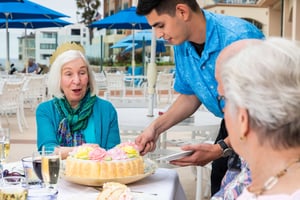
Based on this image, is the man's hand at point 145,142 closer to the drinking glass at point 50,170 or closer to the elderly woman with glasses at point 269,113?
the drinking glass at point 50,170

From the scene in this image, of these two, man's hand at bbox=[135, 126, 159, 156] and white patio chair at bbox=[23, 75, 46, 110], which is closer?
man's hand at bbox=[135, 126, 159, 156]

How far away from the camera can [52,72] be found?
2.81 m

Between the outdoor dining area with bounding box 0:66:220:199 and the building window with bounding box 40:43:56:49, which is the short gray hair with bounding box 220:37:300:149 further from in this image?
the building window with bounding box 40:43:56:49

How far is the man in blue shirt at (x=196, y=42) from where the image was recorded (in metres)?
2.22

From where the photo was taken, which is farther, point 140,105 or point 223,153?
point 140,105

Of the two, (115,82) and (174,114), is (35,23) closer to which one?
(115,82)

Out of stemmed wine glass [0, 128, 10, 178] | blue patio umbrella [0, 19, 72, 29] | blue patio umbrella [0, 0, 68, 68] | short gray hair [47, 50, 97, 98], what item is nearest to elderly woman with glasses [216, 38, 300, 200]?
stemmed wine glass [0, 128, 10, 178]

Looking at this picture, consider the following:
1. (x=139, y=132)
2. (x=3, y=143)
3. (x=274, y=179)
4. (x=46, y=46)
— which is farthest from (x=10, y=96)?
(x=46, y=46)

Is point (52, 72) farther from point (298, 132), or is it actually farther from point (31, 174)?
point (298, 132)

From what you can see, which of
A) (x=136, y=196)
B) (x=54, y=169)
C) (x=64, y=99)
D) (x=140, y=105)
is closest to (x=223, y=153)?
(x=136, y=196)

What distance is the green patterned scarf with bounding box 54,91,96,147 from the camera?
2.68 m

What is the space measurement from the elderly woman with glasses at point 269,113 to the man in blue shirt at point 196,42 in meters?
0.89

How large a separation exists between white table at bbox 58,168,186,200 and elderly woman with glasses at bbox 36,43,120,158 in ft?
2.16

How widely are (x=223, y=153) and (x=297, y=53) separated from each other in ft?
3.45
